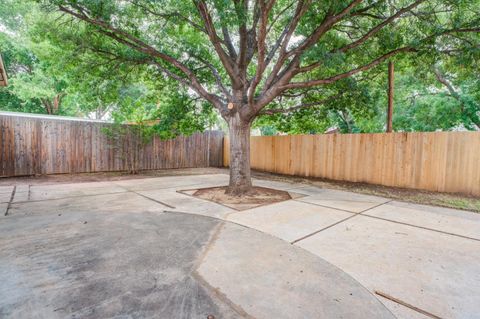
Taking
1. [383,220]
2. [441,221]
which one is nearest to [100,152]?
[383,220]

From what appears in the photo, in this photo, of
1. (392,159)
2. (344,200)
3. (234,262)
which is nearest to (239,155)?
(344,200)

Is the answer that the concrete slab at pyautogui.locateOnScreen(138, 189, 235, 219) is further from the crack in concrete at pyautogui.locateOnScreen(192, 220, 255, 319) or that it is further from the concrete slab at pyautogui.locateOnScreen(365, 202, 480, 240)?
the concrete slab at pyautogui.locateOnScreen(365, 202, 480, 240)

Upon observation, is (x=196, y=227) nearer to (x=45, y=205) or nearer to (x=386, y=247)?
(x=386, y=247)

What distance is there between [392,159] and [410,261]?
16.0ft

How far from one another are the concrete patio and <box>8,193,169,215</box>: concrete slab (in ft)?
0.11

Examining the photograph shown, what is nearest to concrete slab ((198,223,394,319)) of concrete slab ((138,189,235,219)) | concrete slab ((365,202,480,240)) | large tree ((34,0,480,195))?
concrete slab ((138,189,235,219))

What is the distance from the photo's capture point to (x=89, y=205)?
4184mm

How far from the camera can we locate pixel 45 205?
414 cm

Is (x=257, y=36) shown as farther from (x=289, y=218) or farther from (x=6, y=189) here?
(x=6, y=189)

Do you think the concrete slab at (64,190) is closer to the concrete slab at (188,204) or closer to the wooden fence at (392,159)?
the concrete slab at (188,204)

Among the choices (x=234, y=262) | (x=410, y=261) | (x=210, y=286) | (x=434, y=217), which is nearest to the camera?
(x=210, y=286)

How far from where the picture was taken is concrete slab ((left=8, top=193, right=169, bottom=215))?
3.84 m

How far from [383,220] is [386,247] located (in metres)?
1.13

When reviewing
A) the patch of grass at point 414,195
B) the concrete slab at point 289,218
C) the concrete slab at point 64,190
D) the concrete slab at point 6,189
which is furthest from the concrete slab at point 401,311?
the concrete slab at point 6,189
